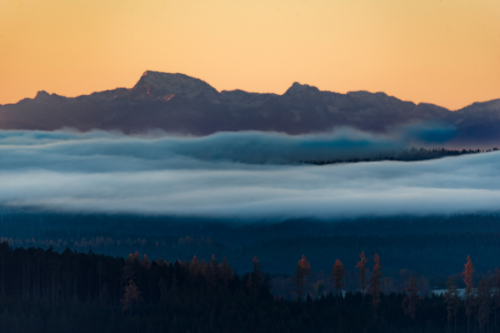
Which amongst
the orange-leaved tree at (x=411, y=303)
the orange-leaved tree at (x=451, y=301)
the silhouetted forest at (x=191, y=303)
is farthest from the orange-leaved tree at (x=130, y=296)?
the orange-leaved tree at (x=451, y=301)

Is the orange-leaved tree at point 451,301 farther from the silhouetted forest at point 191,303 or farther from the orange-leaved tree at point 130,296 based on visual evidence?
the orange-leaved tree at point 130,296

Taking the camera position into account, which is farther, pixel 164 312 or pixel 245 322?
pixel 164 312

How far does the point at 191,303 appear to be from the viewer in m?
168

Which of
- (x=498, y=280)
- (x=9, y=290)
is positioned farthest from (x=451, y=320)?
(x=9, y=290)

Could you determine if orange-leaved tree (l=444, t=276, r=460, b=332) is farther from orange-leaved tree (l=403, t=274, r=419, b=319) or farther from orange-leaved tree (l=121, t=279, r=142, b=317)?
orange-leaved tree (l=121, t=279, r=142, b=317)

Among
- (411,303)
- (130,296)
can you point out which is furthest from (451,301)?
(130,296)

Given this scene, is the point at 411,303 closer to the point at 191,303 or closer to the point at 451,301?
the point at 451,301

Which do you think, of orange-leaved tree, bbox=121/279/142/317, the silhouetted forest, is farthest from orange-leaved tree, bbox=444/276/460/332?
orange-leaved tree, bbox=121/279/142/317

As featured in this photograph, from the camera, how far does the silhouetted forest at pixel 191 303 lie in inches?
6004

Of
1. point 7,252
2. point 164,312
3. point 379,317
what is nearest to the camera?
point 164,312

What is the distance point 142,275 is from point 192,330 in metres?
41.2

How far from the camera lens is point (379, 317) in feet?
572

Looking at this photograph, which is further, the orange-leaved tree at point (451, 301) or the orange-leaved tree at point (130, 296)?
the orange-leaved tree at point (451, 301)

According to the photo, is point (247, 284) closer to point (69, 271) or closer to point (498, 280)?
point (69, 271)
